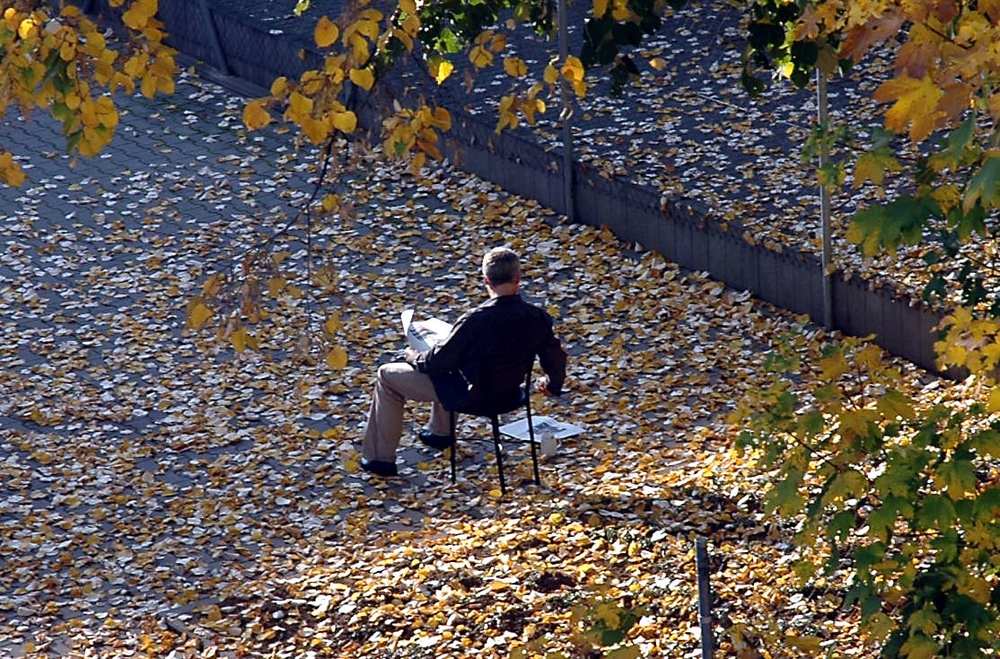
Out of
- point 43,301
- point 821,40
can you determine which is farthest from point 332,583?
point 43,301

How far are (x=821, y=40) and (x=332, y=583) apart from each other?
290 centimetres

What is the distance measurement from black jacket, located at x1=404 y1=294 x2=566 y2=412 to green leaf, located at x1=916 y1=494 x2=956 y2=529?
11.1 feet

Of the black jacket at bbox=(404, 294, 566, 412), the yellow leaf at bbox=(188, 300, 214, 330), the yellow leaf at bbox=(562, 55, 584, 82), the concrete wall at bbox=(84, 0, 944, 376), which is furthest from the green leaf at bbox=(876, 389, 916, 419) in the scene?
the concrete wall at bbox=(84, 0, 944, 376)

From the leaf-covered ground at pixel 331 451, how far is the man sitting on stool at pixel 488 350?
47 centimetres

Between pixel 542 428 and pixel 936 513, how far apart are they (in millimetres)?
4411

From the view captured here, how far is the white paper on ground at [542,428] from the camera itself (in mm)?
8070

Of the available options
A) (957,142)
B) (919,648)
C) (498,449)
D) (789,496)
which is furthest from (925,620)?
(498,449)

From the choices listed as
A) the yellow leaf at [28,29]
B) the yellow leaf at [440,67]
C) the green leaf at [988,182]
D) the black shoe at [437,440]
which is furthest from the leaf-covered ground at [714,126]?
the green leaf at [988,182]

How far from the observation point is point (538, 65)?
1277 cm

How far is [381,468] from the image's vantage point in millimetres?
7875

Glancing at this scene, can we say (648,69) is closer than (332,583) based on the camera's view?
No

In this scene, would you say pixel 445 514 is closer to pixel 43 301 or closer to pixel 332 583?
pixel 332 583

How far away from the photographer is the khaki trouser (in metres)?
7.58

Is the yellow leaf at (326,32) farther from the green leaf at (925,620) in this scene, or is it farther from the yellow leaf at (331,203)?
the green leaf at (925,620)
